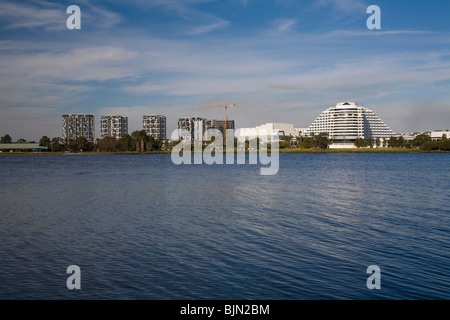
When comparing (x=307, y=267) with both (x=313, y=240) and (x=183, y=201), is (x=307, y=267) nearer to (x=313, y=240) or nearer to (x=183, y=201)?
(x=313, y=240)

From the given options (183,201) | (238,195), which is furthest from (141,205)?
(238,195)

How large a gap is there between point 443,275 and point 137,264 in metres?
12.0

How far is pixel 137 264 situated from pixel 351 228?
42.8ft

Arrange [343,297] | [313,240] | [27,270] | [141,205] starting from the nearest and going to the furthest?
[343,297] → [27,270] → [313,240] → [141,205]

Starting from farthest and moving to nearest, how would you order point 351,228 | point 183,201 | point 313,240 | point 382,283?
point 183,201
point 351,228
point 313,240
point 382,283

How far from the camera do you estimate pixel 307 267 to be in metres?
16.9

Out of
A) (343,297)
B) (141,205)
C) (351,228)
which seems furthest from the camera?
(141,205)
